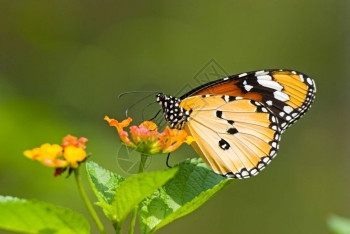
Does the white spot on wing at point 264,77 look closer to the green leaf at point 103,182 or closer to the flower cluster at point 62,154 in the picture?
the green leaf at point 103,182

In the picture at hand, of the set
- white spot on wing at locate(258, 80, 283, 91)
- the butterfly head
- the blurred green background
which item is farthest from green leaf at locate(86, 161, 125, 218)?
the blurred green background

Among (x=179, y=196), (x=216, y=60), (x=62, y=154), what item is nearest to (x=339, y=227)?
(x=179, y=196)

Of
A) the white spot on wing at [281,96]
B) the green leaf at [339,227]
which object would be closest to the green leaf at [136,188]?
the green leaf at [339,227]

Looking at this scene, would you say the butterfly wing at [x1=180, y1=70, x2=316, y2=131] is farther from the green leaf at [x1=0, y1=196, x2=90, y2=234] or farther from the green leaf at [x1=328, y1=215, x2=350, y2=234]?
the green leaf at [x1=0, y1=196, x2=90, y2=234]

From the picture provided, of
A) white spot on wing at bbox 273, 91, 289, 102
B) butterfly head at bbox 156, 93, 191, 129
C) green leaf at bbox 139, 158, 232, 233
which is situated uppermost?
butterfly head at bbox 156, 93, 191, 129

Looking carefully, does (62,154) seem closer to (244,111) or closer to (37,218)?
(37,218)

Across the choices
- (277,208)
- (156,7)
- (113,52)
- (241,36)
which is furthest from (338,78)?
(113,52)

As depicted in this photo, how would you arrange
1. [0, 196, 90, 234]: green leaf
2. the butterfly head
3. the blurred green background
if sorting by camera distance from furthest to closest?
the blurred green background
the butterfly head
[0, 196, 90, 234]: green leaf
